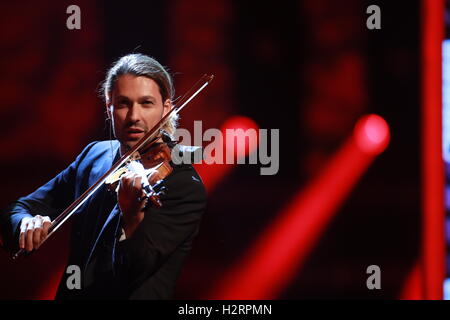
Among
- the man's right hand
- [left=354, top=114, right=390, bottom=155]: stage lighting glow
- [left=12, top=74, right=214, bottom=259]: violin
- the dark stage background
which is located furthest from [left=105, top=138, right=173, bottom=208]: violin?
[left=354, top=114, right=390, bottom=155]: stage lighting glow

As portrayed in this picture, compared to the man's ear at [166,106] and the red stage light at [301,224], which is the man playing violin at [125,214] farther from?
the red stage light at [301,224]

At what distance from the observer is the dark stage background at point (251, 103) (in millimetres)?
2498

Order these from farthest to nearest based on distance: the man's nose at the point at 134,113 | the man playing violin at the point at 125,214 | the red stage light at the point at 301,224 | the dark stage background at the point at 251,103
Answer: the red stage light at the point at 301,224 < the dark stage background at the point at 251,103 < the man's nose at the point at 134,113 < the man playing violin at the point at 125,214

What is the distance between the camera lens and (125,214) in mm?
1470

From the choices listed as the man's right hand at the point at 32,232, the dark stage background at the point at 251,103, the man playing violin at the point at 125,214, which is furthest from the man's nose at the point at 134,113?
the dark stage background at the point at 251,103

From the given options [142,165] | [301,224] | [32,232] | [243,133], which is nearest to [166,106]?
[142,165]

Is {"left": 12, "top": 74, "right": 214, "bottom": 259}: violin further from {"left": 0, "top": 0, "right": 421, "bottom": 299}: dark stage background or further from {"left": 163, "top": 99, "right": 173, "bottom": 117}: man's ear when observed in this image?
{"left": 0, "top": 0, "right": 421, "bottom": 299}: dark stage background

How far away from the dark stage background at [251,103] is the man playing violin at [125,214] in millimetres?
692

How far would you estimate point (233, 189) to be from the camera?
2641mm

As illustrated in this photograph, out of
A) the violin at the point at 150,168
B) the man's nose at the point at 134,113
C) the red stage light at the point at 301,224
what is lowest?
the red stage light at the point at 301,224

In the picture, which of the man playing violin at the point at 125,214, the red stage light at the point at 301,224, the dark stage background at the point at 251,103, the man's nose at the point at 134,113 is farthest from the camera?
the red stage light at the point at 301,224

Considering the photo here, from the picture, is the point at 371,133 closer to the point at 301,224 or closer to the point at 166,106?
the point at 301,224

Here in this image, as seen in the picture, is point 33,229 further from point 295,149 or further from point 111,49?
point 295,149

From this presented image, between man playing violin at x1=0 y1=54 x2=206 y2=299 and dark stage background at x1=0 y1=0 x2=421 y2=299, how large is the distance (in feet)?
2.27
